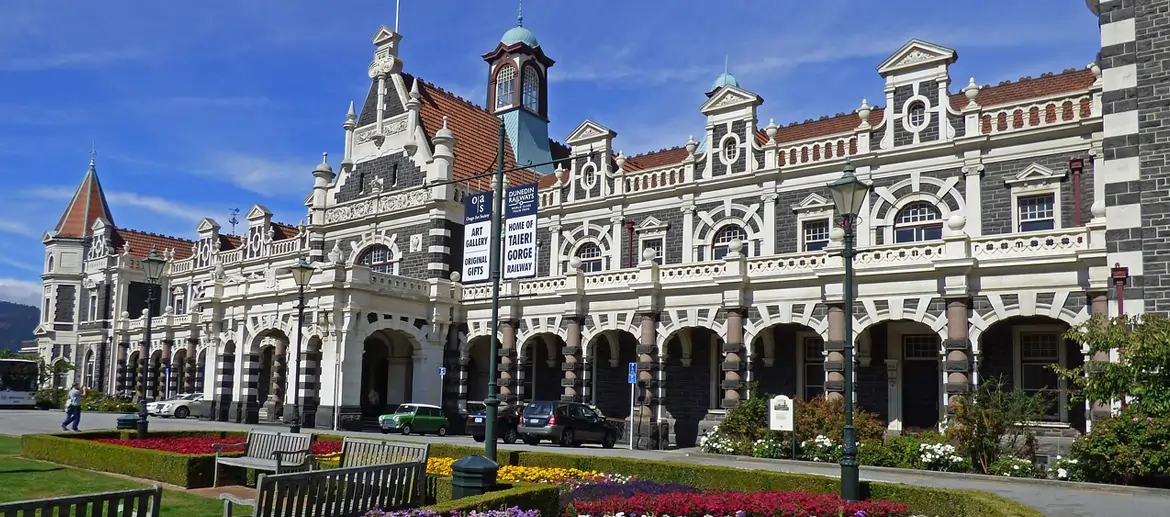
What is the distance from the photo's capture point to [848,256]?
14.0m

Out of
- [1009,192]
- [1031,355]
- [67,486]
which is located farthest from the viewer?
[1009,192]

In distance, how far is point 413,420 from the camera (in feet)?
110

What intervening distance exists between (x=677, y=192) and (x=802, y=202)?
5.25 m

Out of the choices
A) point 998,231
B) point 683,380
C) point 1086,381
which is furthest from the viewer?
point 683,380

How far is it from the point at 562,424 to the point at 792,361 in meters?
8.14

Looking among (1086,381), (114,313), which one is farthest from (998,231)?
(114,313)

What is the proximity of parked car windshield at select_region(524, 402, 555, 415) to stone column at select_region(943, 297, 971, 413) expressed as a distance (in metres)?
11.9

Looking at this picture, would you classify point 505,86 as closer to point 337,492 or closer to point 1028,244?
point 1028,244

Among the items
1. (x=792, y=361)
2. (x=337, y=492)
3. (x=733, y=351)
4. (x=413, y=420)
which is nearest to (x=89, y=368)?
(x=413, y=420)

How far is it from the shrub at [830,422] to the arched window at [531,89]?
28713 mm

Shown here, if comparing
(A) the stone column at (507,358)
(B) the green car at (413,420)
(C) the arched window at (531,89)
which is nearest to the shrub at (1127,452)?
(A) the stone column at (507,358)

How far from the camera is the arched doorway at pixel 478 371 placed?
39.8 metres

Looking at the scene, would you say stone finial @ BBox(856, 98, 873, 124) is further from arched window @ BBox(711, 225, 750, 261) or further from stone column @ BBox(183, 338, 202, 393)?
stone column @ BBox(183, 338, 202, 393)

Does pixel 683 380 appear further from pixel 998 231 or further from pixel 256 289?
pixel 256 289
